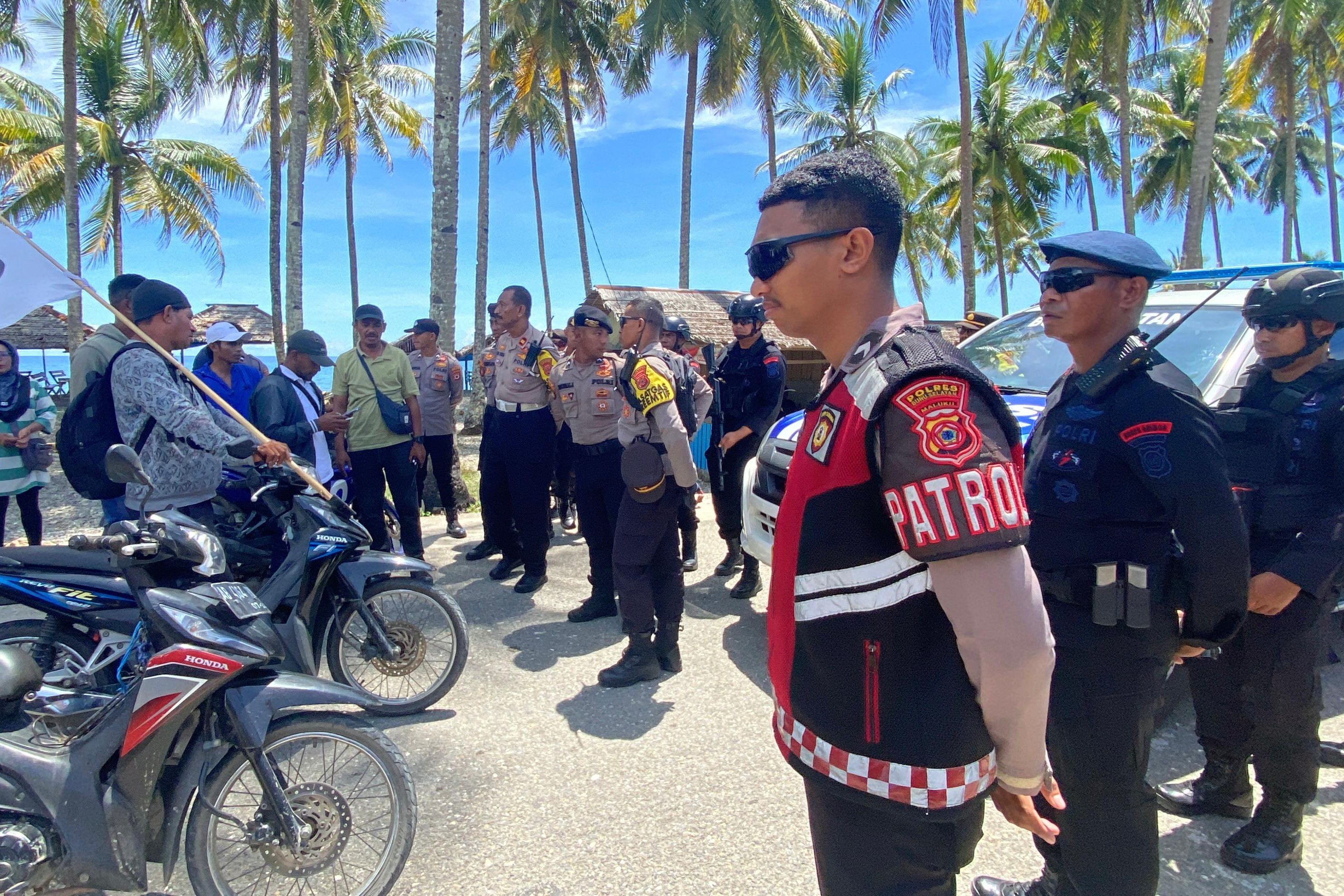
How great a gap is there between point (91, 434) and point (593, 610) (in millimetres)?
2769

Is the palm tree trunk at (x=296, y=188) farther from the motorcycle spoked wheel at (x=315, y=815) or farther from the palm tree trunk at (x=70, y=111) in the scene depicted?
the motorcycle spoked wheel at (x=315, y=815)

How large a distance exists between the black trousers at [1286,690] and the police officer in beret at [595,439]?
3082 mm

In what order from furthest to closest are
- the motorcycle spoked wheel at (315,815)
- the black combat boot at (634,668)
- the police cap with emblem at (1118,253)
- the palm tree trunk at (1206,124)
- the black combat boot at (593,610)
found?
the palm tree trunk at (1206,124) < the black combat boot at (593,610) < the black combat boot at (634,668) < the motorcycle spoked wheel at (315,815) < the police cap with emblem at (1118,253)

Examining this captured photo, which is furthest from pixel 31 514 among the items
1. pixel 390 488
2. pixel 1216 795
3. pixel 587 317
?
pixel 1216 795

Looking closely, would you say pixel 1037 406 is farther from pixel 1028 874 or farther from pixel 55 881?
pixel 55 881

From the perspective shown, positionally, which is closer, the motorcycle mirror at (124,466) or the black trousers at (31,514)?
the motorcycle mirror at (124,466)

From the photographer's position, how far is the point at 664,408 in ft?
12.7

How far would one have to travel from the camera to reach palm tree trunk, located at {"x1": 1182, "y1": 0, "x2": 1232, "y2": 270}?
39.1 ft

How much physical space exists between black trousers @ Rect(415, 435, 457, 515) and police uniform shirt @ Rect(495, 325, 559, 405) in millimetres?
1563

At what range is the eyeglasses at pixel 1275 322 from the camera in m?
2.62

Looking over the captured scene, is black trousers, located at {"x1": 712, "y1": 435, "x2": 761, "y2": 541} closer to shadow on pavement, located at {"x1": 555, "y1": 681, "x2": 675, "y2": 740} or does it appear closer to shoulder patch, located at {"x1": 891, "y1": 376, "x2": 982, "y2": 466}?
shadow on pavement, located at {"x1": 555, "y1": 681, "x2": 675, "y2": 740}

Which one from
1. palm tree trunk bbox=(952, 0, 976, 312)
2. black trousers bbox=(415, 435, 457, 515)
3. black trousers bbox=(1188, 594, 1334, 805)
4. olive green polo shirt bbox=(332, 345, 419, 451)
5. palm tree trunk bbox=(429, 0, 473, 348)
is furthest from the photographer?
palm tree trunk bbox=(952, 0, 976, 312)

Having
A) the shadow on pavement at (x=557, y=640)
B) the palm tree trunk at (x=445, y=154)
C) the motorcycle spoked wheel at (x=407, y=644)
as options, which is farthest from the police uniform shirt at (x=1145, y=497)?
the palm tree trunk at (x=445, y=154)

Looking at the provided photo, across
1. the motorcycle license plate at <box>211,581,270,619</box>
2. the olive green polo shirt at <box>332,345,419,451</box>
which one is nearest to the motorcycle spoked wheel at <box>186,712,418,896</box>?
the motorcycle license plate at <box>211,581,270,619</box>
